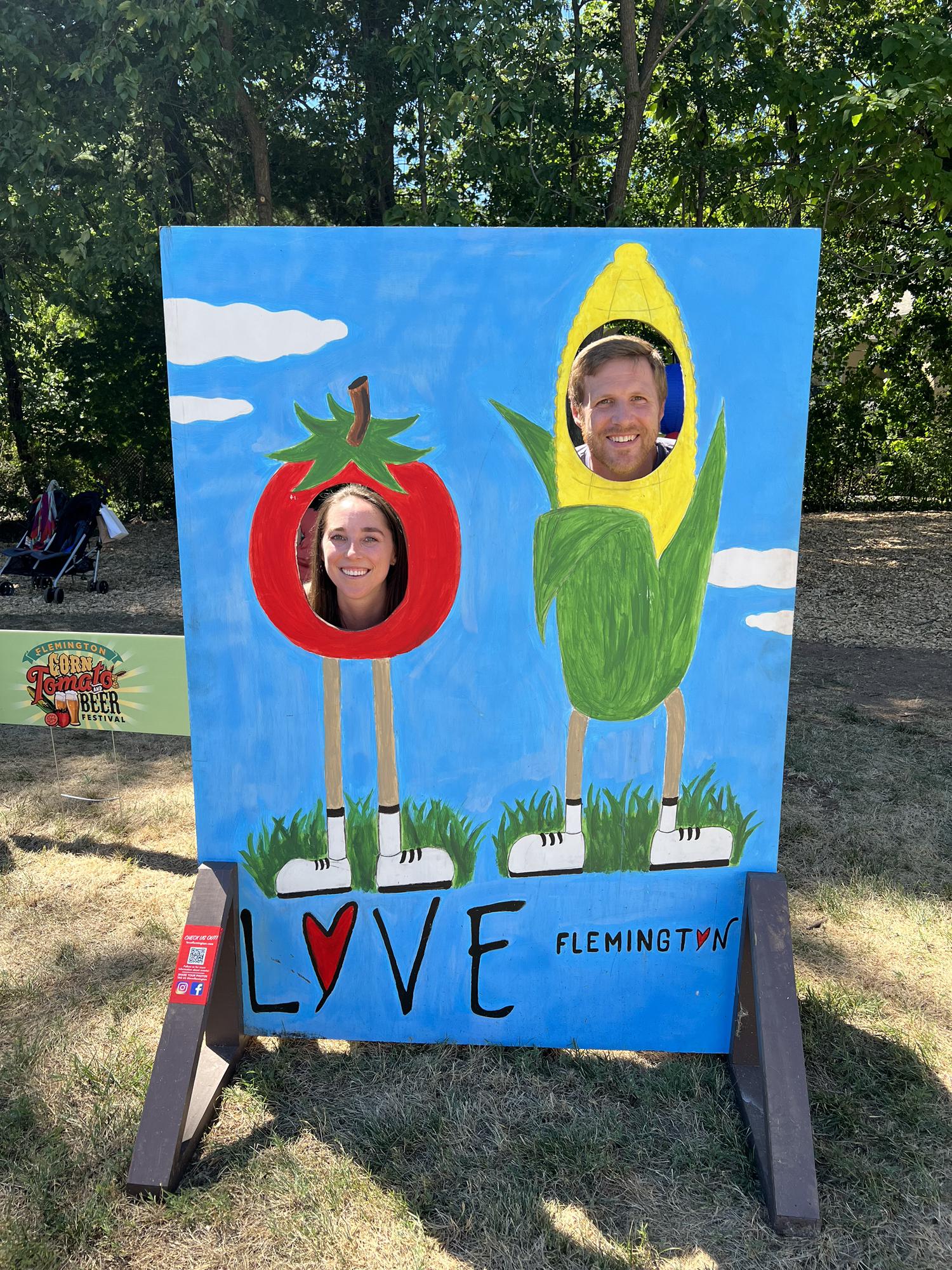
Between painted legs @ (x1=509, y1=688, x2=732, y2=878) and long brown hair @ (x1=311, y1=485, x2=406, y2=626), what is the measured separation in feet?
1.83

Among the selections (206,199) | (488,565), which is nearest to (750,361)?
(488,565)

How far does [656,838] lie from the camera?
8.13 feet

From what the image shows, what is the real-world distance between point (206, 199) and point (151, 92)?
273 centimetres

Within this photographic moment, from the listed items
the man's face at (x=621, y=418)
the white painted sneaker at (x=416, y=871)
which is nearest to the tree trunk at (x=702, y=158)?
the man's face at (x=621, y=418)

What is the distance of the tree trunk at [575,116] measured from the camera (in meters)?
7.16

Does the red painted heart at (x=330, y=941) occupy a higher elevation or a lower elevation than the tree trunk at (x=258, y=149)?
lower

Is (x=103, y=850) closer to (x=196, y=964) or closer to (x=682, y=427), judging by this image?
(x=196, y=964)

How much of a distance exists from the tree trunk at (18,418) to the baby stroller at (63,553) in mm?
4004

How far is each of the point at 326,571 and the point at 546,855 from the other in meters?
0.94

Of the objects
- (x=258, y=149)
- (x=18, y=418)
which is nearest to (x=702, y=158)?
(x=258, y=149)

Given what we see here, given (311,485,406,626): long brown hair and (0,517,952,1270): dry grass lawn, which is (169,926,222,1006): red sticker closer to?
(0,517,952,1270): dry grass lawn

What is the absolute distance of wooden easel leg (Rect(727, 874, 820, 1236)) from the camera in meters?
2.12

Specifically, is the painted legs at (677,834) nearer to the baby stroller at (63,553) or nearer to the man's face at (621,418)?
the man's face at (621,418)

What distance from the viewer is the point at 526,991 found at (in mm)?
2617
